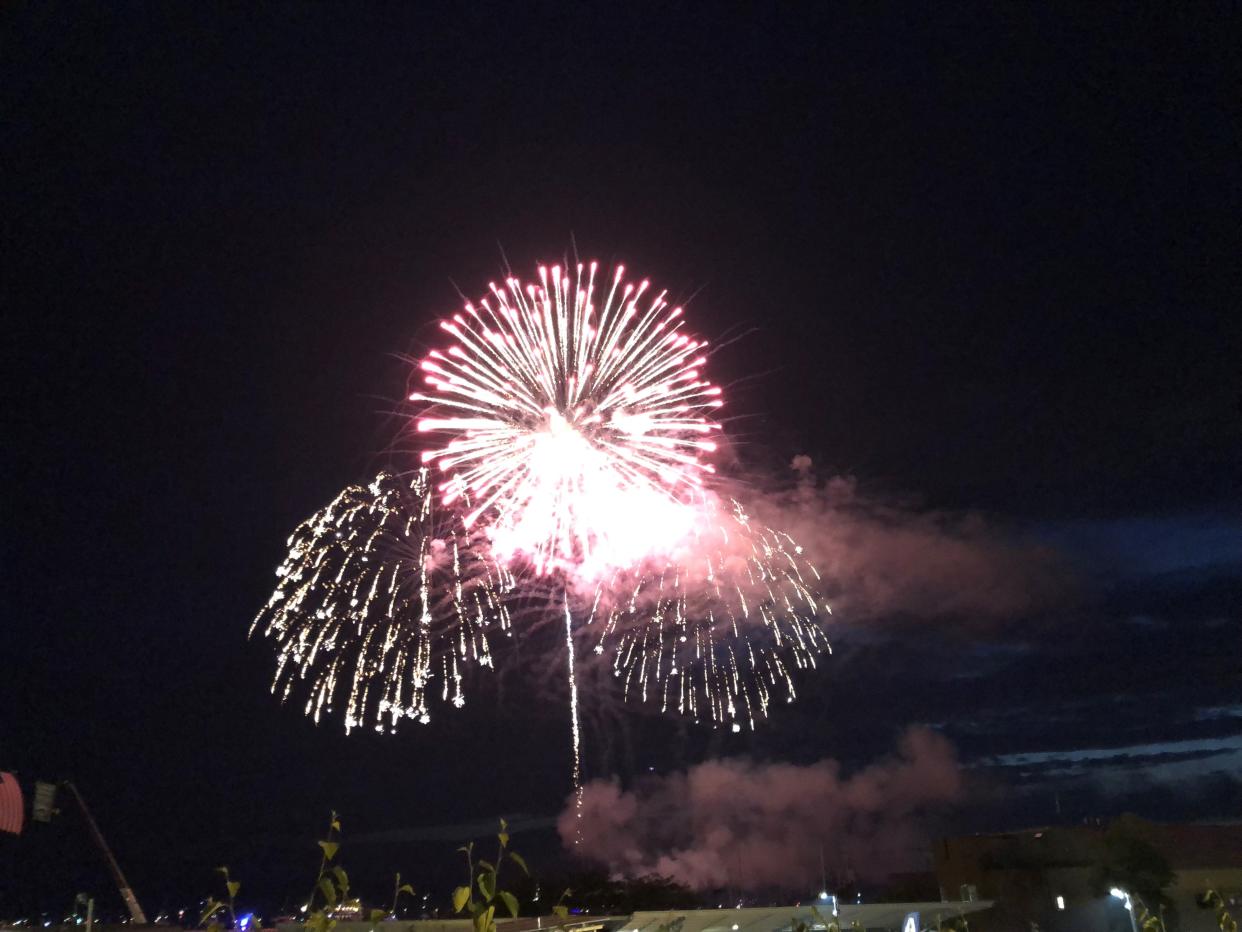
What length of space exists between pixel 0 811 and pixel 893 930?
19.6 m

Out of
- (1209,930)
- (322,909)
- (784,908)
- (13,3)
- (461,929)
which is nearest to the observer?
(13,3)

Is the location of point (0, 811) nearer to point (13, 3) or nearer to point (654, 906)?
point (13, 3)

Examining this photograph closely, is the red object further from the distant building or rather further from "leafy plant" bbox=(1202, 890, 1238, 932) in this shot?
the distant building

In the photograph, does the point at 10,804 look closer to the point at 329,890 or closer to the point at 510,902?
the point at 329,890

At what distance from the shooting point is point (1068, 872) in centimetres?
3900

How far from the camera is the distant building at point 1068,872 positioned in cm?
3650

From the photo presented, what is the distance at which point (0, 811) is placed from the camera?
17.5 meters

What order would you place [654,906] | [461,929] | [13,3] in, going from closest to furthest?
[13,3]
[461,929]
[654,906]

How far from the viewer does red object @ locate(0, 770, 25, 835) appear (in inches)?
694

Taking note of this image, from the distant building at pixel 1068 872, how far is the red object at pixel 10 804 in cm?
2873

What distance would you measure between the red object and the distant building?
94.3 ft

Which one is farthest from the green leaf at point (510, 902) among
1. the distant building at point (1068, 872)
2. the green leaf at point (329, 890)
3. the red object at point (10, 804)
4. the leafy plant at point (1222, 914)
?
the distant building at point (1068, 872)

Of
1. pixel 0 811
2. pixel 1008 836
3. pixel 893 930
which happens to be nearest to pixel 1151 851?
pixel 1008 836

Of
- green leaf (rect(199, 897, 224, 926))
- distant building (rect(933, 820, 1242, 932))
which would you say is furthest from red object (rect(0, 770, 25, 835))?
distant building (rect(933, 820, 1242, 932))
